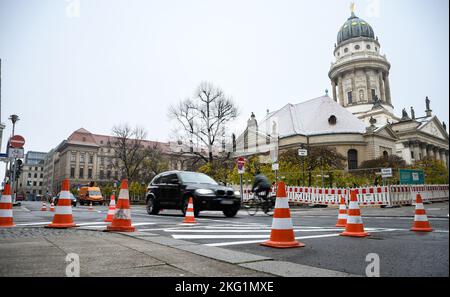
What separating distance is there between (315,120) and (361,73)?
33.2 m

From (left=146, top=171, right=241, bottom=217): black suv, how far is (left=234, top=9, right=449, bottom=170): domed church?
2906 centimetres

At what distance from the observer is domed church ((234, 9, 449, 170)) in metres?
52.8

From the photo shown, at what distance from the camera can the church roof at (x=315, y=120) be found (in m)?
54.6

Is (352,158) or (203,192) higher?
(352,158)

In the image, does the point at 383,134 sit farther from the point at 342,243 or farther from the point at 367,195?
the point at 342,243

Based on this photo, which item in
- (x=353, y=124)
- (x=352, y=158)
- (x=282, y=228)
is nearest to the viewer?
(x=282, y=228)

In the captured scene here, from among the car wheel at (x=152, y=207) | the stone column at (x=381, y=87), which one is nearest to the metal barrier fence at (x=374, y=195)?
the car wheel at (x=152, y=207)

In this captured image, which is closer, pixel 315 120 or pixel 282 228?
pixel 282 228

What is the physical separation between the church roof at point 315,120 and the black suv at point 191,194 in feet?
137

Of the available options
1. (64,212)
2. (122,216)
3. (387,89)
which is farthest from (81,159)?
(122,216)

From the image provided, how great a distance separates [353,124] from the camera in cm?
5584

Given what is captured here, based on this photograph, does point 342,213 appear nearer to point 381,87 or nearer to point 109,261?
point 109,261

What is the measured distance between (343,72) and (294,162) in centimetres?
5976

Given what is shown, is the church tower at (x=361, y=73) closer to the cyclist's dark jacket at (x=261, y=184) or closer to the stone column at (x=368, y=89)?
the stone column at (x=368, y=89)
